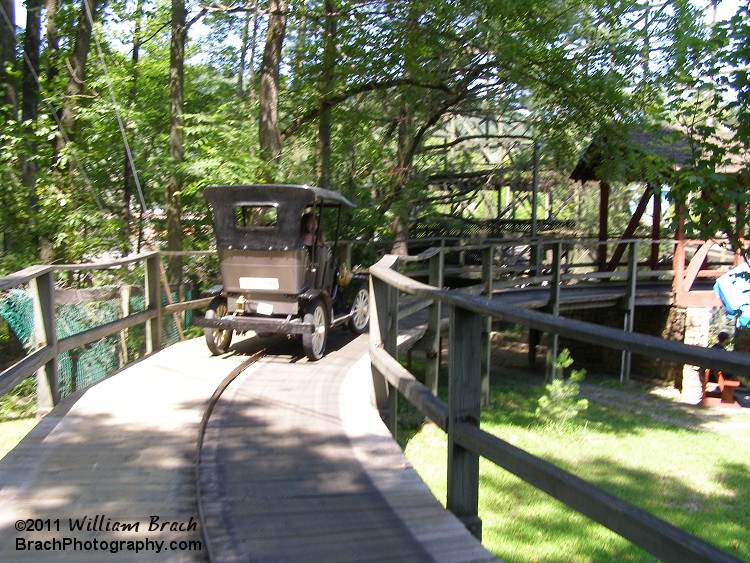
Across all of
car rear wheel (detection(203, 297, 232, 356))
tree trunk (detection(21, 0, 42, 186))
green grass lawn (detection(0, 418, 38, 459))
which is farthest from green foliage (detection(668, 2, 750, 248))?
tree trunk (detection(21, 0, 42, 186))

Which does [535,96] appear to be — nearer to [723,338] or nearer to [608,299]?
[608,299]

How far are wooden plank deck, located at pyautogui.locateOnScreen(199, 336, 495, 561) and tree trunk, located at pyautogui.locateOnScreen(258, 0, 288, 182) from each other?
8014mm

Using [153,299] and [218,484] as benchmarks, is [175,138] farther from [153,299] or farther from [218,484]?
[218,484]

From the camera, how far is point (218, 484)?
3961mm

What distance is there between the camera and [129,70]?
17.6 metres

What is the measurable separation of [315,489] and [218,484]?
1.77 feet

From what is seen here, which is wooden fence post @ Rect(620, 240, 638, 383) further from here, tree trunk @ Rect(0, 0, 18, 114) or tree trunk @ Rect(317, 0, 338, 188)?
tree trunk @ Rect(0, 0, 18, 114)

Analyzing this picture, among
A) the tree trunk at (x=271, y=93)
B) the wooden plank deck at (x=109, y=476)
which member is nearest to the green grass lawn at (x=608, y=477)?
the wooden plank deck at (x=109, y=476)

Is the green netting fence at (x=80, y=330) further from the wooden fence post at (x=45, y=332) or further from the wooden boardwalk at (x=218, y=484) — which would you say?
the wooden fence post at (x=45, y=332)

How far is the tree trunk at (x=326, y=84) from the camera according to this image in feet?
49.5

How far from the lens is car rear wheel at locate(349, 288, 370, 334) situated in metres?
9.91

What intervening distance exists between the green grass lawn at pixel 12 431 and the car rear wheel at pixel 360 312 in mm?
4094

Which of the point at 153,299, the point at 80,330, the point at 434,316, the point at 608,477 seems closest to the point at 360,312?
the point at 434,316

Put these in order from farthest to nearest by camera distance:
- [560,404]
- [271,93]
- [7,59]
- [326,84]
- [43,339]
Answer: [326,84] → [7,59] → [271,93] → [560,404] → [43,339]
